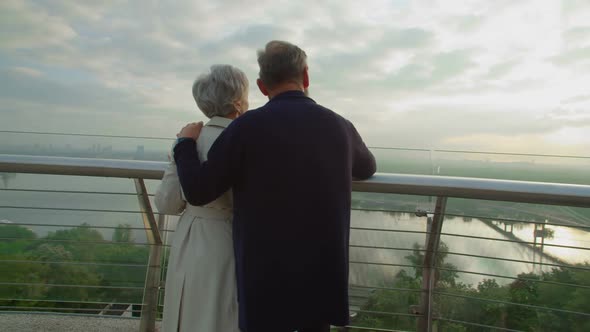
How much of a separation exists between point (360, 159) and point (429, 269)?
33.4 inches

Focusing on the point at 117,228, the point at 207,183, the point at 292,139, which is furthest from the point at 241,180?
the point at 117,228

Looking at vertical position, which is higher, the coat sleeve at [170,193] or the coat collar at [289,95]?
the coat collar at [289,95]

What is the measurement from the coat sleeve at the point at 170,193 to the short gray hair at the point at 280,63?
481 millimetres

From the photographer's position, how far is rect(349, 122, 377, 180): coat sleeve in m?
1.68

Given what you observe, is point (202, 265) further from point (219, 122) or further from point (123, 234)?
point (123, 234)

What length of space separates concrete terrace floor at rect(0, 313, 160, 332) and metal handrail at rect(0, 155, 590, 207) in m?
1.06

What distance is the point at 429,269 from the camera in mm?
2256

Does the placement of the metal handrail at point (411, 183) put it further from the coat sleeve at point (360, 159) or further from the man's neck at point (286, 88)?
the man's neck at point (286, 88)

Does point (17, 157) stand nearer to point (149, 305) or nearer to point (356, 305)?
point (149, 305)

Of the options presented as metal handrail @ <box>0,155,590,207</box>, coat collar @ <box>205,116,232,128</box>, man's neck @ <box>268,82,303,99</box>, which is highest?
man's neck @ <box>268,82,303,99</box>

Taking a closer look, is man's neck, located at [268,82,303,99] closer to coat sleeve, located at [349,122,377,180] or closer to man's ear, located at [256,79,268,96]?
man's ear, located at [256,79,268,96]

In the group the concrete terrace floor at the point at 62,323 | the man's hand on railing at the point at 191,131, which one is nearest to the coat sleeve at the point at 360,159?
the man's hand on railing at the point at 191,131

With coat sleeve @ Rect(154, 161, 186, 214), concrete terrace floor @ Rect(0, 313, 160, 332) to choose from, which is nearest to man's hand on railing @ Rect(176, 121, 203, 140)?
coat sleeve @ Rect(154, 161, 186, 214)

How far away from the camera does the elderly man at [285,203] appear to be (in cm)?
140
